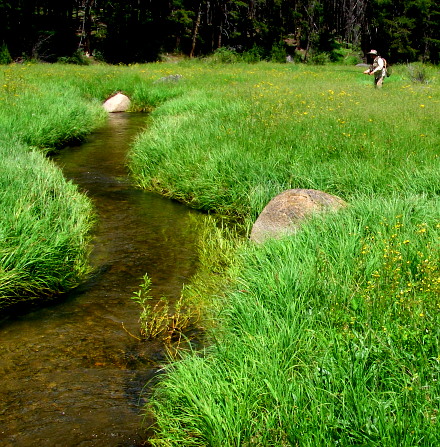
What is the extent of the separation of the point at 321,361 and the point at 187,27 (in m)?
53.1

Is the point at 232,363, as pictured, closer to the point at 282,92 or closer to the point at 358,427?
the point at 358,427

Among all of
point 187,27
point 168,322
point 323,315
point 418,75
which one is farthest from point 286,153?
point 187,27

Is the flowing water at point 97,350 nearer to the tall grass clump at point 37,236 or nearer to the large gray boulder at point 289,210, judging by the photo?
the tall grass clump at point 37,236

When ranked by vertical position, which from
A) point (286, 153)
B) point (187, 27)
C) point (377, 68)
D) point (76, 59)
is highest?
point (187, 27)

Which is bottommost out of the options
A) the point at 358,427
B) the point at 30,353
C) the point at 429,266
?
the point at 30,353

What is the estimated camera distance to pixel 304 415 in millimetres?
3133

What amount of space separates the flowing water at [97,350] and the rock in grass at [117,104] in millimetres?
12252

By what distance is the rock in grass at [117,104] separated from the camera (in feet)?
65.3

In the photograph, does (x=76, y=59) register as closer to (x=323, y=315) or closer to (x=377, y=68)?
(x=377, y=68)

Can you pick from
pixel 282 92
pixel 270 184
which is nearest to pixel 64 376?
pixel 270 184

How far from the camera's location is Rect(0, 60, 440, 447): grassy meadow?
3.20 metres

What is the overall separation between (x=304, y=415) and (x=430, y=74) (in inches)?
1099

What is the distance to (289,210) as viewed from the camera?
668cm

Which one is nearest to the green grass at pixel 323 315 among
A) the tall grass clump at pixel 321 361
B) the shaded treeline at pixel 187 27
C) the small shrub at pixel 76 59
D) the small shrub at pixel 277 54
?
the tall grass clump at pixel 321 361
